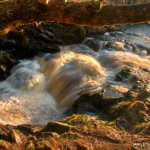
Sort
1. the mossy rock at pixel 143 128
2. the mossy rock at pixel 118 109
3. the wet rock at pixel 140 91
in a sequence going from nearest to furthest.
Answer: the mossy rock at pixel 143 128 → the mossy rock at pixel 118 109 → the wet rock at pixel 140 91

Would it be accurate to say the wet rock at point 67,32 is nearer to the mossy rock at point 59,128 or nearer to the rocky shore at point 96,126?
the rocky shore at point 96,126

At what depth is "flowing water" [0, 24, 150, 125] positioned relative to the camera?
9877 mm

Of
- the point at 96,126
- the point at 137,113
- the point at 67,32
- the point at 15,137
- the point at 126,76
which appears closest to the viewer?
the point at 15,137

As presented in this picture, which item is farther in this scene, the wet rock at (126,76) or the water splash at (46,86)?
the wet rock at (126,76)

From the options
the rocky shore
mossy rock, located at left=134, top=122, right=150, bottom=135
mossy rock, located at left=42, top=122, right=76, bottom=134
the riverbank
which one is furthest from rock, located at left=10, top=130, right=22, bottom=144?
the riverbank

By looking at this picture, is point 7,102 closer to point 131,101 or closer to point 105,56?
point 131,101

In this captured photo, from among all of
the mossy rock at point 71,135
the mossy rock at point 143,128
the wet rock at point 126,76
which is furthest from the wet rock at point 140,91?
the mossy rock at point 71,135

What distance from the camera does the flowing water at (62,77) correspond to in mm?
9877

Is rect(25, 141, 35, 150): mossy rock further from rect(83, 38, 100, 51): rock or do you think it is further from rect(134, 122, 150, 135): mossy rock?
rect(83, 38, 100, 51): rock

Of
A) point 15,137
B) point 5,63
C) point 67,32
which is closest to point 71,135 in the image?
point 15,137

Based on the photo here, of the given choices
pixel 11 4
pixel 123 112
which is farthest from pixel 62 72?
pixel 11 4

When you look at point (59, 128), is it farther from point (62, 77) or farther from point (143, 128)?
point (62, 77)

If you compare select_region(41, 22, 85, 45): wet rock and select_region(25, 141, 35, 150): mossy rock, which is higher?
select_region(41, 22, 85, 45): wet rock

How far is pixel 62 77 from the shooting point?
11.6 metres
